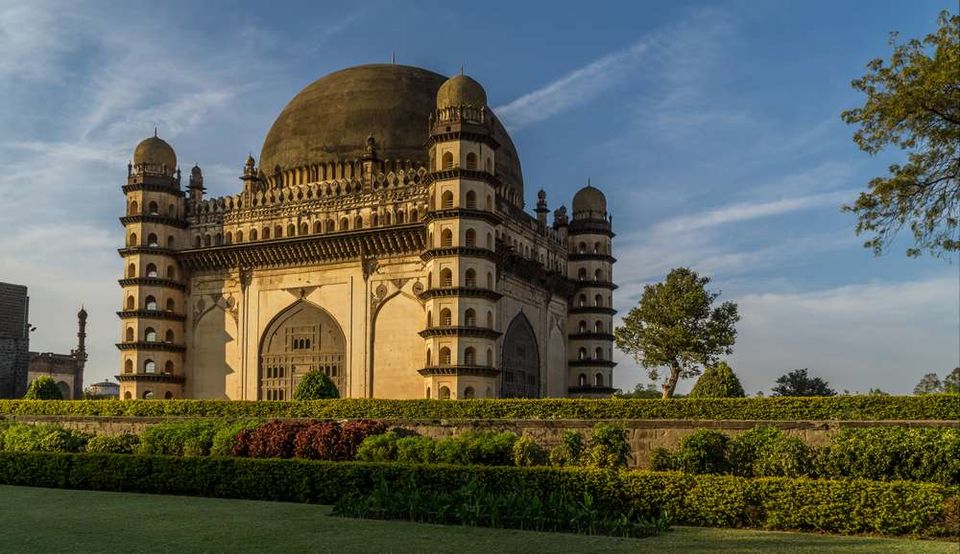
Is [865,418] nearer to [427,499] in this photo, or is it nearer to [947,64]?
[947,64]

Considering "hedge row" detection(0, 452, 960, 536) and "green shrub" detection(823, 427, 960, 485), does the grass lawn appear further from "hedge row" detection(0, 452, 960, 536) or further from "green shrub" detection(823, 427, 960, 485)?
"green shrub" detection(823, 427, 960, 485)

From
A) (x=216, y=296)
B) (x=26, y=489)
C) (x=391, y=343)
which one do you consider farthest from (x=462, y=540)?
(x=216, y=296)

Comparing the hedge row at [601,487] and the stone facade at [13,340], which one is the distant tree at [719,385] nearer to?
the hedge row at [601,487]

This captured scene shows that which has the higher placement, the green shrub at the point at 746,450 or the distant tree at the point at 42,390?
the distant tree at the point at 42,390

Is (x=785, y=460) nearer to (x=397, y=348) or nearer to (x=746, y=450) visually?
(x=746, y=450)

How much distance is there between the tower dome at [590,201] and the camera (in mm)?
52938

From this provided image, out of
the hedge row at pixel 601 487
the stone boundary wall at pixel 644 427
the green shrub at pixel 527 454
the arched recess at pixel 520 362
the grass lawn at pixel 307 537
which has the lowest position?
the grass lawn at pixel 307 537

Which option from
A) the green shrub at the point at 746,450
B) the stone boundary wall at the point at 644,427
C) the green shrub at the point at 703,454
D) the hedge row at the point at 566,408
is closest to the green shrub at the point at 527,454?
the stone boundary wall at the point at 644,427

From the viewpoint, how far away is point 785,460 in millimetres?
21438

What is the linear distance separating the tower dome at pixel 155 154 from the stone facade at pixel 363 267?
9 cm

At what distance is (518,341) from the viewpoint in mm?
46062

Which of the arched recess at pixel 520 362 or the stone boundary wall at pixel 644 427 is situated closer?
the stone boundary wall at pixel 644 427

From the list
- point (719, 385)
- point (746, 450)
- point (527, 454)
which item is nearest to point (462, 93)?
point (719, 385)

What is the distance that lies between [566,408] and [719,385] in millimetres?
6516
